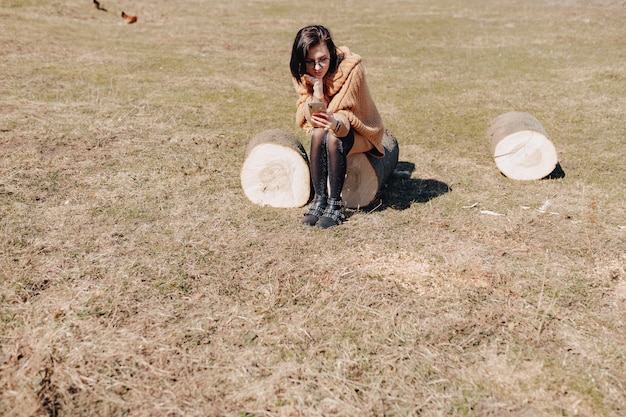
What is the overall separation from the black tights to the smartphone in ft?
0.94

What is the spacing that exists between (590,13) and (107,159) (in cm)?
1675

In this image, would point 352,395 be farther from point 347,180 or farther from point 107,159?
point 107,159

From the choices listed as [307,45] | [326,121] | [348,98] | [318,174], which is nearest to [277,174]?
[318,174]

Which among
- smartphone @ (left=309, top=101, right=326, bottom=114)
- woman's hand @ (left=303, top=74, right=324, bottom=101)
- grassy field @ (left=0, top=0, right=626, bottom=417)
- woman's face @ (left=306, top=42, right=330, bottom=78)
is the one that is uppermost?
woman's face @ (left=306, top=42, right=330, bottom=78)

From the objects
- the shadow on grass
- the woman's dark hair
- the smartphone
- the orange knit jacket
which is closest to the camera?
the smartphone

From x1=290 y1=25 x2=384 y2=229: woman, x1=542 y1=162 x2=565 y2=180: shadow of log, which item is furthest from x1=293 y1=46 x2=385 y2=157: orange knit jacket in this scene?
x1=542 y1=162 x2=565 y2=180: shadow of log

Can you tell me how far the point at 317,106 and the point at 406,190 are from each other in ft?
5.73

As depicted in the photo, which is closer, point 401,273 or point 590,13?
point 401,273

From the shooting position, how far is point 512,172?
5801 millimetres

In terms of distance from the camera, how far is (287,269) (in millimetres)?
3977

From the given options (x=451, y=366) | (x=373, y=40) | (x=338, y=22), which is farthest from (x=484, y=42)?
(x=451, y=366)

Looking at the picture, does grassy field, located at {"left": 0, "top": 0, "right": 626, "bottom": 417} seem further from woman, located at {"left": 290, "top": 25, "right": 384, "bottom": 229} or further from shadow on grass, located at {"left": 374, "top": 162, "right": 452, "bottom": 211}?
woman, located at {"left": 290, "top": 25, "right": 384, "bottom": 229}

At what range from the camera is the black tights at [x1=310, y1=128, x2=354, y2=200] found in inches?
179

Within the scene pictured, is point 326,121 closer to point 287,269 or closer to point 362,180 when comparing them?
point 362,180
